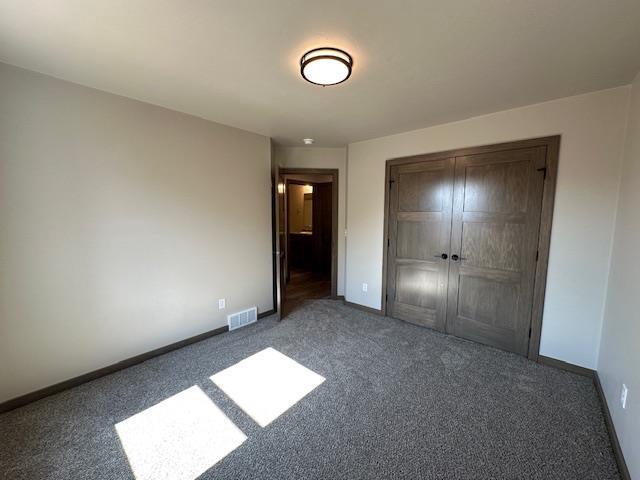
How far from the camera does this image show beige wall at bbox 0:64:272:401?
6.28 ft

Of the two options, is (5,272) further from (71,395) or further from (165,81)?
(165,81)

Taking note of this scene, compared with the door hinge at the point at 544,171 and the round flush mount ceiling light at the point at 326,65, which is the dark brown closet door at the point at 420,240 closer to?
the door hinge at the point at 544,171

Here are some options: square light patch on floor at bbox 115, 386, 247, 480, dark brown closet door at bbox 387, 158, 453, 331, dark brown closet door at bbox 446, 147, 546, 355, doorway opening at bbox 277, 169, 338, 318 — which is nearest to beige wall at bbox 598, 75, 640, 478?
dark brown closet door at bbox 446, 147, 546, 355

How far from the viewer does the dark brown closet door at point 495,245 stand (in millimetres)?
2578

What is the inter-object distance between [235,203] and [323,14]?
2.26 metres

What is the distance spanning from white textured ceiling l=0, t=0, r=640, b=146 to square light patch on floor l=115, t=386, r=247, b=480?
7.96 ft

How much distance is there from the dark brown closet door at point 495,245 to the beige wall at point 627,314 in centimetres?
54

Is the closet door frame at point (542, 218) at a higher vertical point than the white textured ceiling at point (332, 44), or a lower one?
lower

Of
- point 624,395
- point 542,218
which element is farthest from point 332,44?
point 624,395

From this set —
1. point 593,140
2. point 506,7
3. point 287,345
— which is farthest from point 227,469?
point 593,140

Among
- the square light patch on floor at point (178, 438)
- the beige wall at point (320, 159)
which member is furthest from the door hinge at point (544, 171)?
the square light patch on floor at point (178, 438)

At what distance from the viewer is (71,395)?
6.84 ft

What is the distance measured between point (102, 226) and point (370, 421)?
2610 millimetres

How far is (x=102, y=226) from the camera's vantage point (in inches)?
89.2
